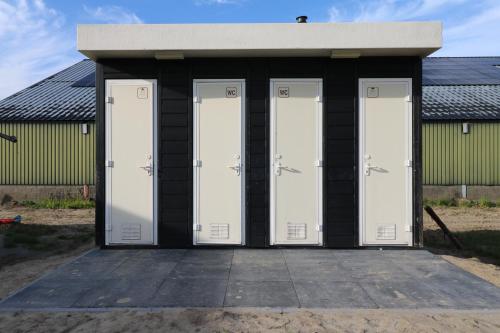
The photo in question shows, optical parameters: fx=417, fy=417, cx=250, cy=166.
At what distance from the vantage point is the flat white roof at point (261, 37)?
541 centimetres

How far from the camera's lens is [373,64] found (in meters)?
5.80

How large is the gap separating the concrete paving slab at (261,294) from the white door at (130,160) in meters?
2.10

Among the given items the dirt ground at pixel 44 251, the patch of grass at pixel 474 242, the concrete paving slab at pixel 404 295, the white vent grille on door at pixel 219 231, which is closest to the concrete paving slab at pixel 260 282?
the concrete paving slab at pixel 404 295

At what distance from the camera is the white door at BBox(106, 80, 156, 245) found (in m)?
5.83

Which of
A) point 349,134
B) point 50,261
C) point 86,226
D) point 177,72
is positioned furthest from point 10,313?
point 86,226

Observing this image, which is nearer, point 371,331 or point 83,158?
point 371,331

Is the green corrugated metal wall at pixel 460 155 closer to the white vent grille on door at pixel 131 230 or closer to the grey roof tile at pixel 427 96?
the grey roof tile at pixel 427 96

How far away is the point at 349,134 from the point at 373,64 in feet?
Result: 3.39

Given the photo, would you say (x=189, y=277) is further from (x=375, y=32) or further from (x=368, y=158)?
(x=375, y=32)

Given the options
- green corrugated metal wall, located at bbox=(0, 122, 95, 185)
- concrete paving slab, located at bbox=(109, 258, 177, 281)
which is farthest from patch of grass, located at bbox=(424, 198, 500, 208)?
green corrugated metal wall, located at bbox=(0, 122, 95, 185)

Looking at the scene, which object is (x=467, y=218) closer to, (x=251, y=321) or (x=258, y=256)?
(x=258, y=256)

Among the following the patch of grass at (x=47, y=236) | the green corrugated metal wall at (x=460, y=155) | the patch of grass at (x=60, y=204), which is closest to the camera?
the patch of grass at (x=47, y=236)

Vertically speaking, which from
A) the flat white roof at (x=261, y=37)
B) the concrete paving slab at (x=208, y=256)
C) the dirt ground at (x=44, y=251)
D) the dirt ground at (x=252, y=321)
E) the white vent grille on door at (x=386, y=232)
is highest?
the flat white roof at (x=261, y=37)

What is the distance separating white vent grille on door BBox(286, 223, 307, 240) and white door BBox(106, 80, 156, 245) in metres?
1.88
